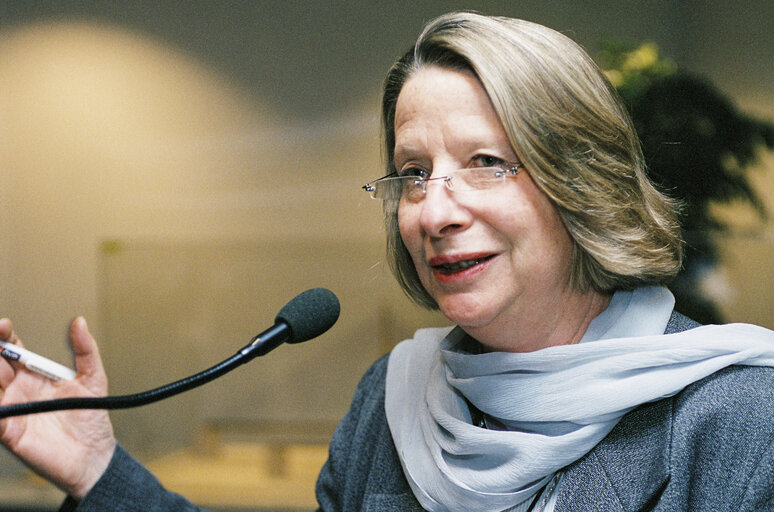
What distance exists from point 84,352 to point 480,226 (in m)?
0.62

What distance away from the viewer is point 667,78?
155cm

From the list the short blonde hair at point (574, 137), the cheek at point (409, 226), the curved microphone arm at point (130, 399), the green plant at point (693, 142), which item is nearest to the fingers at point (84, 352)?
the curved microphone arm at point (130, 399)

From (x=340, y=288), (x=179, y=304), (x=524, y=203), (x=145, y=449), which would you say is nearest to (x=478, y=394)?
(x=524, y=203)

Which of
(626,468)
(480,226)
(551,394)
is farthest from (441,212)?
(626,468)

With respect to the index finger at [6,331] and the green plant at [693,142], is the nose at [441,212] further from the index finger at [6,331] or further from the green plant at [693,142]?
the green plant at [693,142]

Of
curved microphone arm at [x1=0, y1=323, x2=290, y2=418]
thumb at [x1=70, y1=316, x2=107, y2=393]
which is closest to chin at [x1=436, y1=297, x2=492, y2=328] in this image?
curved microphone arm at [x1=0, y1=323, x2=290, y2=418]

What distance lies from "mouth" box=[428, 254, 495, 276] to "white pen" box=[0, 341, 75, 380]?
0.57 m

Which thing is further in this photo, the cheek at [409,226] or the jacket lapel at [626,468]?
the cheek at [409,226]

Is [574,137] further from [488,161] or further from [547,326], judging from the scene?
[547,326]

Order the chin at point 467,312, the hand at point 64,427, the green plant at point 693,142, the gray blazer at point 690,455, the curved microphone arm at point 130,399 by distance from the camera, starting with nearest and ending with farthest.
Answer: the curved microphone arm at point 130,399 → the gray blazer at point 690,455 → the chin at point 467,312 → the hand at point 64,427 → the green plant at point 693,142

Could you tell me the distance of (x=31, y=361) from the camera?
0.94m

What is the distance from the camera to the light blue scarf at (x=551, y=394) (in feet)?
2.67

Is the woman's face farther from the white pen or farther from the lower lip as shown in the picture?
the white pen

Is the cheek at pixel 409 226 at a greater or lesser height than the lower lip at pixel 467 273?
greater
